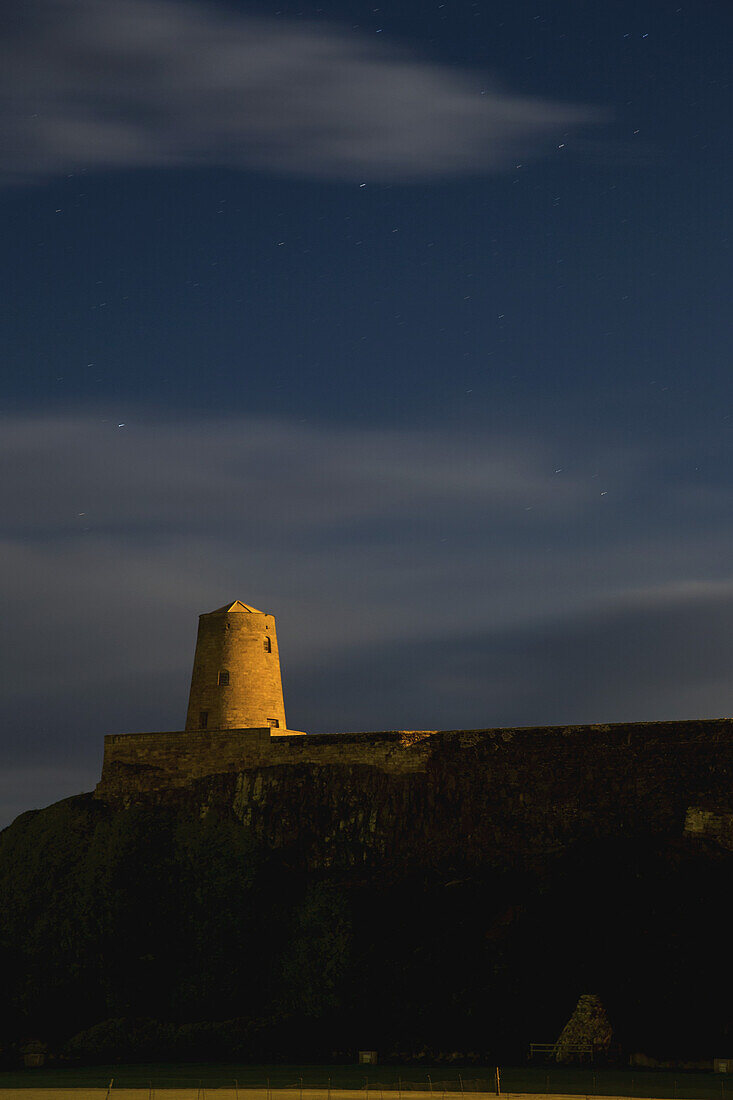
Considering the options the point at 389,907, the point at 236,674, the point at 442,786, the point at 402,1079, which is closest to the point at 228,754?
the point at 236,674

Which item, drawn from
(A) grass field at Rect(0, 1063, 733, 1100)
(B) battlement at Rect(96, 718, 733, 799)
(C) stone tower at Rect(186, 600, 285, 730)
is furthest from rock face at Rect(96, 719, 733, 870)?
(A) grass field at Rect(0, 1063, 733, 1100)

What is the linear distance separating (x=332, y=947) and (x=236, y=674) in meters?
13.2

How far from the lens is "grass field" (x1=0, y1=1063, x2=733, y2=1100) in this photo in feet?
117

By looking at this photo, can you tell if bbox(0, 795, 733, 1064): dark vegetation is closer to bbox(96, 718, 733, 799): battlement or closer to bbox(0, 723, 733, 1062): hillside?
bbox(0, 723, 733, 1062): hillside

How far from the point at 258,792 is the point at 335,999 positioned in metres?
9.01

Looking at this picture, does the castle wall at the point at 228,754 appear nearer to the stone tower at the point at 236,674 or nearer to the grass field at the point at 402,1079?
the stone tower at the point at 236,674

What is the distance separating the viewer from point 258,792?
5250cm

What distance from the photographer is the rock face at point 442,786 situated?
155 feet

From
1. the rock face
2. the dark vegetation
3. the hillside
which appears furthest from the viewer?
the rock face

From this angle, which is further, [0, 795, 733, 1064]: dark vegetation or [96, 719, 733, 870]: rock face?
[96, 719, 733, 870]: rock face

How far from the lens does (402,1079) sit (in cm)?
3812

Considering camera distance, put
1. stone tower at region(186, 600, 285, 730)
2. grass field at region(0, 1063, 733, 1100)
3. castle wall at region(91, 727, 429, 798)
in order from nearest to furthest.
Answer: grass field at region(0, 1063, 733, 1100), castle wall at region(91, 727, 429, 798), stone tower at region(186, 600, 285, 730)

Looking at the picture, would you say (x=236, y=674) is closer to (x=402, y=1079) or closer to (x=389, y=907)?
(x=389, y=907)

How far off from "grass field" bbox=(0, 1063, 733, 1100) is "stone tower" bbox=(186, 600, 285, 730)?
52.0 ft
